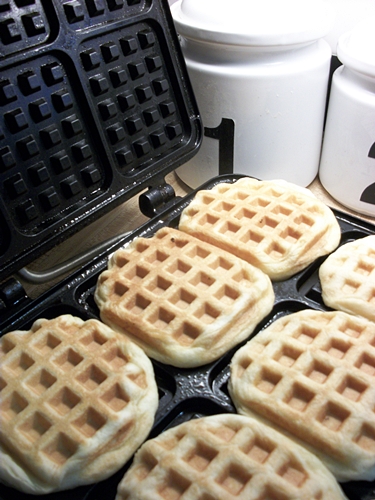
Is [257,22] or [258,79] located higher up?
[257,22]

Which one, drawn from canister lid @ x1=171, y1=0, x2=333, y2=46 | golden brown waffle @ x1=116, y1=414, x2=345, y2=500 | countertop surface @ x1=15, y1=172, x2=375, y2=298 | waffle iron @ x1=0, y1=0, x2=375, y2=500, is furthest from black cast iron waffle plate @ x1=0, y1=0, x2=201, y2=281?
golden brown waffle @ x1=116, y1=414, x2=345, y2=500

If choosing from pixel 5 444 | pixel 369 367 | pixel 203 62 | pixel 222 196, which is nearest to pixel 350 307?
pixel 369 367

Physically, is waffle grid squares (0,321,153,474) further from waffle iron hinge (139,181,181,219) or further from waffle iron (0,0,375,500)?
waffle iron hinge (139,181,181,219)

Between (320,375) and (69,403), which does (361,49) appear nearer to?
(320,375)

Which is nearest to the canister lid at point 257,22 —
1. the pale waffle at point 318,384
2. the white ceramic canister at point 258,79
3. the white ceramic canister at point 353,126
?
the white ceramic canister at point 258,79

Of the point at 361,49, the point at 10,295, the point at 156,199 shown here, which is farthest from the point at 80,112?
the point at 361,49

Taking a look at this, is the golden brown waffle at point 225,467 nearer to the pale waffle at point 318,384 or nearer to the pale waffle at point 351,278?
the pale waffle at point 318,384

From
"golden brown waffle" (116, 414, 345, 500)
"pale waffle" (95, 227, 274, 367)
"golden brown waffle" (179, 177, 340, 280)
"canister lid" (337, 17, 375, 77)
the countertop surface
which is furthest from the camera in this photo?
the countertop surface
